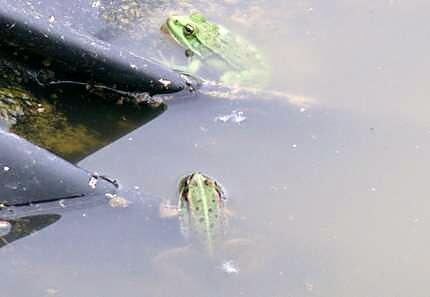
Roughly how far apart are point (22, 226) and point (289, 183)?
1.29 m

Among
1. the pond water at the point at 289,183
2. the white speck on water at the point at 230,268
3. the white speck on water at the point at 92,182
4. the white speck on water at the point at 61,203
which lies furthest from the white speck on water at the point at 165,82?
the white speck on water at the point at 230,268

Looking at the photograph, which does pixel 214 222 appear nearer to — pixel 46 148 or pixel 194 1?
pixel 46 148

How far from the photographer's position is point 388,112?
367 centimetres

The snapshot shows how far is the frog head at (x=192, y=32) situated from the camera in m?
3.98

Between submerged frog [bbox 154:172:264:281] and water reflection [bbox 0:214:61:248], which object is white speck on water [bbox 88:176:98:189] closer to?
water reflection [bbox 0:214:61:248]

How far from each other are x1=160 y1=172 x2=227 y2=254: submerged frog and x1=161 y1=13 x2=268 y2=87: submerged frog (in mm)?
815

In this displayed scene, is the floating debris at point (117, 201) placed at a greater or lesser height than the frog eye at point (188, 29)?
lesser

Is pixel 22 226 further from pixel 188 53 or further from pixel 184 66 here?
pixel 188 53

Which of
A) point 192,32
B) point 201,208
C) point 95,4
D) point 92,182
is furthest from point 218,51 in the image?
point 92,182

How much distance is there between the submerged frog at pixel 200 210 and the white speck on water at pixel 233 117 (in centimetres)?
46

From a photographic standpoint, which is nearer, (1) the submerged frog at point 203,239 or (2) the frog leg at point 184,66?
(1) the submerged frog at point 203,239

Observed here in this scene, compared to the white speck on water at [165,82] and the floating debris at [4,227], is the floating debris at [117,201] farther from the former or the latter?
the white speck on water at [165,82]

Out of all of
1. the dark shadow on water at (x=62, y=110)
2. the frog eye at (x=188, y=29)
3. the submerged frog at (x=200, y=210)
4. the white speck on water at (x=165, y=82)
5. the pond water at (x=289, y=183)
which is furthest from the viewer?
the frog eye at (x=188, y=29)

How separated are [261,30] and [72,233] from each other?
6.13 feet
